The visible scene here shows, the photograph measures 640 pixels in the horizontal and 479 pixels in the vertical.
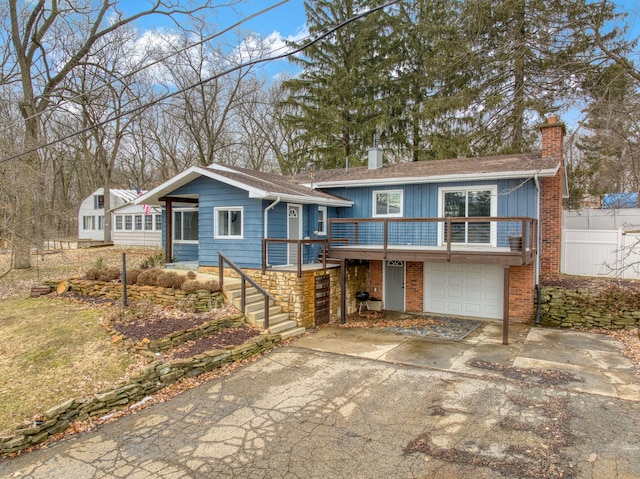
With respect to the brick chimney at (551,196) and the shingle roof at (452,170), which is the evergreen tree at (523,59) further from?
the shingle roof at (452,170)

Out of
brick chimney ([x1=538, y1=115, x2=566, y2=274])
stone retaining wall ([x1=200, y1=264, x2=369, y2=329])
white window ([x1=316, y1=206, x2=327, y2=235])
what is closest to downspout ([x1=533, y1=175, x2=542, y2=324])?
brick chimney ([x1=538, y1=115, x2=566, y2=274])

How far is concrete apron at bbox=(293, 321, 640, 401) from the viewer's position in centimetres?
689

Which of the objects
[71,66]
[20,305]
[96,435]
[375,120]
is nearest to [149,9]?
[71,66]

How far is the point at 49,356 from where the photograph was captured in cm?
747

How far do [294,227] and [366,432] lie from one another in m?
8.01

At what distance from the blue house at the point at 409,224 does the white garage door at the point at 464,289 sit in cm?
3

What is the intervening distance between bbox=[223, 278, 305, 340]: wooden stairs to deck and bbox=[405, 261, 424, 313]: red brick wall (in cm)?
436

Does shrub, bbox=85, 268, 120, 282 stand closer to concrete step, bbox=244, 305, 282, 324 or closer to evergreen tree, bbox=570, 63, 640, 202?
concrete step, bbox=244, 305, 282, 324

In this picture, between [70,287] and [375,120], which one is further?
[375,120]

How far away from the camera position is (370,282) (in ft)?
44.5

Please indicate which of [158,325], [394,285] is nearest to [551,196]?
[394,285]

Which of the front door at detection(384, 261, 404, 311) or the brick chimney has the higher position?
the brick chimney

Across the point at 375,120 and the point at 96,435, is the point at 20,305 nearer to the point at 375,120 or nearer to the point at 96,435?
the point at 96,435

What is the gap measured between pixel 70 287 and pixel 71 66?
11368 mm
